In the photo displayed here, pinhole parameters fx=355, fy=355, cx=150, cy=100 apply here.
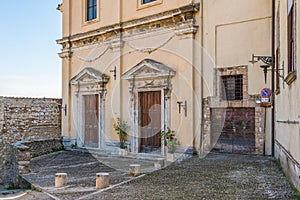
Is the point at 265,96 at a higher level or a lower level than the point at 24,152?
higher

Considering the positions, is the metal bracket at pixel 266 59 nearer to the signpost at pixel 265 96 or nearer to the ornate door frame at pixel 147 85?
the signpost at pixel 265 96

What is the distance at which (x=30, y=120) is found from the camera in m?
17.3

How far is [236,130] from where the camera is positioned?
1105cm

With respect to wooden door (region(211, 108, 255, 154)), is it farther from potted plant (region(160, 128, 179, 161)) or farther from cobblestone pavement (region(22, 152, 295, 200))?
potted plant (region(160, 128, 179, 161))

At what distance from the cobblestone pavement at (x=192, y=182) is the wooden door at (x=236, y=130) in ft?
1.24

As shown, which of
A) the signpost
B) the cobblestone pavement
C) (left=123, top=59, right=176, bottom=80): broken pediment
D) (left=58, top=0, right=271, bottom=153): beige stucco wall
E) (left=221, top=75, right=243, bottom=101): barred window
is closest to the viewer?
the cobblestone pavement

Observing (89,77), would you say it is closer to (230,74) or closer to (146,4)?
(146,4)

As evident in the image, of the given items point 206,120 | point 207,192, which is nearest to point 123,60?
point 206,120

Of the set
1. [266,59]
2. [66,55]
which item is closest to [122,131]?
[66,55]

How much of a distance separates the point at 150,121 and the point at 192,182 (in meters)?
6.00

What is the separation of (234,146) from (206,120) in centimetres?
126

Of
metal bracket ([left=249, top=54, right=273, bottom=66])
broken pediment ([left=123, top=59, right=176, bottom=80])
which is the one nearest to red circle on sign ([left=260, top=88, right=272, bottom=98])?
metal bracket ([left=249, top=54, right=273, bottom=66])

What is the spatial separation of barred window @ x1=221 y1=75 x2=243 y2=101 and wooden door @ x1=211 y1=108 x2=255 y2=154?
405 mm

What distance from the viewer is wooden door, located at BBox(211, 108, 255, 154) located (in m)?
10.8
